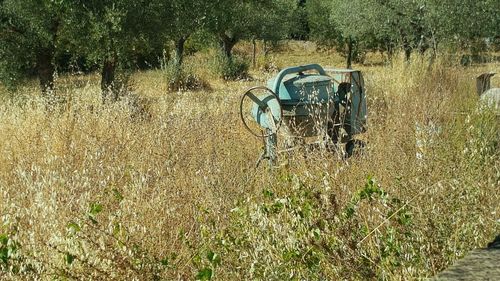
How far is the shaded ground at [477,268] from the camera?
5.83 feet

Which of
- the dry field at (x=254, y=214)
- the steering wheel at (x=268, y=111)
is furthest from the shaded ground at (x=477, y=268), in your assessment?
the steering wheel at (x=268, y=111)

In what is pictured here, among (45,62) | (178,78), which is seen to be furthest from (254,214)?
(178,78)

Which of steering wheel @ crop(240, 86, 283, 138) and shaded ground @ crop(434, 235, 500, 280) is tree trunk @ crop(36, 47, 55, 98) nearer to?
steering wheel @ crop(240, 86, 283, 138)

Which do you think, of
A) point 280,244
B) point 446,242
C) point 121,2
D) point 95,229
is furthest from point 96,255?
point 121,2

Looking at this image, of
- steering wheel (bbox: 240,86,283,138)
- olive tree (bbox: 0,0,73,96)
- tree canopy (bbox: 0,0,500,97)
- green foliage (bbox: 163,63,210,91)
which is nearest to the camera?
steering wheel (bbox: 240,86,283,138)

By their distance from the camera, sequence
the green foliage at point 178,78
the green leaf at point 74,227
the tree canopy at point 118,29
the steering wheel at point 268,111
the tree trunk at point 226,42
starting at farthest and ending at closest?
the tree trunk at point 226,42 → the green foliage at point 178,78 → the tree canopy at point 118,29 → the steering wheel at point 268,111 → the green leaf at point 74,227

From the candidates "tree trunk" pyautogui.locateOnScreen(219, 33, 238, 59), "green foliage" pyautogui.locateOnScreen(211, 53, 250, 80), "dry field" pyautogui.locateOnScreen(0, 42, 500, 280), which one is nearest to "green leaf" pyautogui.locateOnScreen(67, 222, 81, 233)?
"dry field" pyautogui.locateOnScreen(0, 42, 500, 280)

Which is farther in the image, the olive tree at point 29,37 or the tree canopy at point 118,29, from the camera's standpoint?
the olive tree at point 29,37

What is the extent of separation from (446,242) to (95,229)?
5.21 ft

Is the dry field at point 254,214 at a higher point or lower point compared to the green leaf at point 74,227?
lower

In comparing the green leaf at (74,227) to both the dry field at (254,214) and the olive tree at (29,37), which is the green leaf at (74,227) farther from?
the olive tree at (29,37)

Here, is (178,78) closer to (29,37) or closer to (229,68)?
(229,68)

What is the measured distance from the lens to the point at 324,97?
5.88 metres

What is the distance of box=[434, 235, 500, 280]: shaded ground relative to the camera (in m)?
1.78
